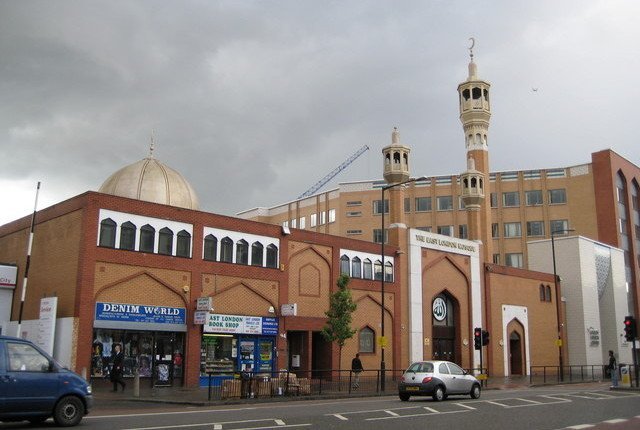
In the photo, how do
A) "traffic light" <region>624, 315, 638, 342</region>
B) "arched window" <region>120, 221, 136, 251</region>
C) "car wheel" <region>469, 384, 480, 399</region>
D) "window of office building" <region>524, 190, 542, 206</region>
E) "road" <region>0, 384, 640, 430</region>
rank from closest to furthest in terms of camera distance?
"road" <region>0, 384, 640, 430</region>, "car wheel" <region>469, 384, 480, 399</region>, "arched window" <region>120, 221, 136, 251</region>, "traffic light" <region>624, 315, 638, 342</region>, "window of office building" <region>524, 190, 542, 206</region>

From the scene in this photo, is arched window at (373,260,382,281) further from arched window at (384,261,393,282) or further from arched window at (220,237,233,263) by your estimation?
arched window at (220,237,233,263)

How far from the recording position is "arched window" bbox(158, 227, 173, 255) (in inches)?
1145

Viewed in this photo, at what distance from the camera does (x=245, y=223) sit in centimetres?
3238

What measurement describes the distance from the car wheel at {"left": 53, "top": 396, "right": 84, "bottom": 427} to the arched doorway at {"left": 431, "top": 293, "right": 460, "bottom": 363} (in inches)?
1217

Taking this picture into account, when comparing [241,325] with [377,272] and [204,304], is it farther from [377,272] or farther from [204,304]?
[377,272]

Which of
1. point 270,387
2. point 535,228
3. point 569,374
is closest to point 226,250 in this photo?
point 270,387

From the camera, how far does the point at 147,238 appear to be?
94.2ft

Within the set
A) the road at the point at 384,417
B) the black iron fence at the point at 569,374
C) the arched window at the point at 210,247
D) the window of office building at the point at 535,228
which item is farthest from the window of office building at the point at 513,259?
the road at the point at 384,417

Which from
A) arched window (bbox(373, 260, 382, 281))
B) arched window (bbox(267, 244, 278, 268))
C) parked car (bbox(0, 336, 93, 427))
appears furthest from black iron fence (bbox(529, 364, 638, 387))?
parked car (bbox(0, 336, 93, 427))

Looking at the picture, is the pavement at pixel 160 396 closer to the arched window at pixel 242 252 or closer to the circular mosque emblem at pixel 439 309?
the arched window at pixel 242 252

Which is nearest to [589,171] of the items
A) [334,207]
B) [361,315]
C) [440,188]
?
[440,188]

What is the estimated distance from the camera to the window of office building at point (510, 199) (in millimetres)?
74250

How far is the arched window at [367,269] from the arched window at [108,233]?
15.5 m

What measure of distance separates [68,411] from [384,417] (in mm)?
7236
